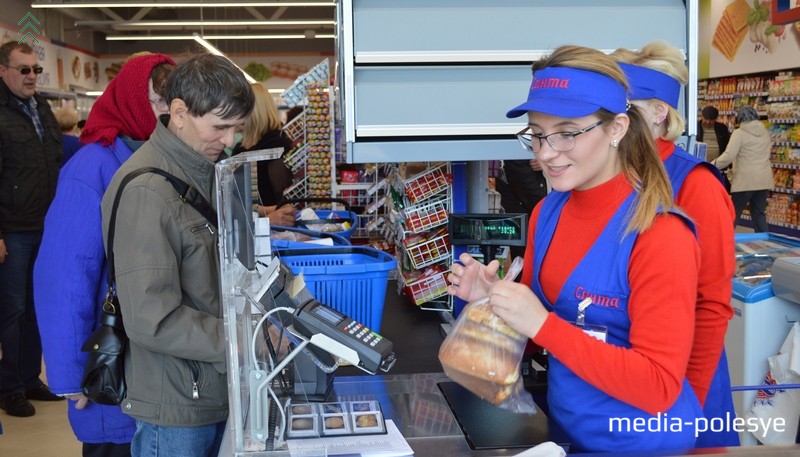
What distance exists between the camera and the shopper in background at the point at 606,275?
137 centimetres

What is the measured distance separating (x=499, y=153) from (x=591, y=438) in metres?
1.21

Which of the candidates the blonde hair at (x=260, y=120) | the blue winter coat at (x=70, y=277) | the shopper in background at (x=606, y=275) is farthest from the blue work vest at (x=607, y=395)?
the blonde hair at (x=260, y=120)

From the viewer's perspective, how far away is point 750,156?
9.72m

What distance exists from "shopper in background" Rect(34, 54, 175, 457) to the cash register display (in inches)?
37.5

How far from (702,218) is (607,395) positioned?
0.60m

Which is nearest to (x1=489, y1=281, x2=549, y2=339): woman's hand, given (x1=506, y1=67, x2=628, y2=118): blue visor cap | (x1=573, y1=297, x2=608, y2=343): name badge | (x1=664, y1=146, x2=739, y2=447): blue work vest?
(x1=573, y1=297, x2=608, y2=343): name badge

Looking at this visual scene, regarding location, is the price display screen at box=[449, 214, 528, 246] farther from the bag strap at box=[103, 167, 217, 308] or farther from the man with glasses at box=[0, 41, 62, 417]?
the man with glasses at box=[0, 41, 62, 417]

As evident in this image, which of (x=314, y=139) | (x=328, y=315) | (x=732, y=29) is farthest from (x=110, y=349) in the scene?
(x=732, y=29)

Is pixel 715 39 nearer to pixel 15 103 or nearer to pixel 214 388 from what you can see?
pixel 15 103

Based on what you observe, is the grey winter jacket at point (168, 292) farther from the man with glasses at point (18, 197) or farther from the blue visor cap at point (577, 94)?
the man with glasses at point (18, 197)

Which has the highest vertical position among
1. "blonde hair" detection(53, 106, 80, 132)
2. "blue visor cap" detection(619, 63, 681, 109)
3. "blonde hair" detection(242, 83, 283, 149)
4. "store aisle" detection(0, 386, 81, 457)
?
"blonde hair" detection(53, 106, 80, 132)

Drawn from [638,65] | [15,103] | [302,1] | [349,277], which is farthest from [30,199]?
[302,1]

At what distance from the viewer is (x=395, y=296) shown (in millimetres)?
3348

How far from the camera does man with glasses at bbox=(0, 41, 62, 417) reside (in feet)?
15.0
